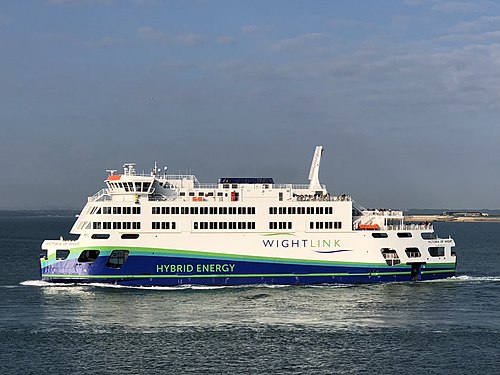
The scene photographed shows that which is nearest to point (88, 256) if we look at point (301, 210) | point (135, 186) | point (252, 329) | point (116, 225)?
point (116, 225)

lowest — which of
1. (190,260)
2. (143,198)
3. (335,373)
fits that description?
(335,373)

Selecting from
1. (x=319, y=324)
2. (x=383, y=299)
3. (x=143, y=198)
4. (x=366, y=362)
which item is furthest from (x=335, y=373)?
(x=143, y=198)

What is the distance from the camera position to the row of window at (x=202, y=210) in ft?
149

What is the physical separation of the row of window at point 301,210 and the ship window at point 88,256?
1247 cm

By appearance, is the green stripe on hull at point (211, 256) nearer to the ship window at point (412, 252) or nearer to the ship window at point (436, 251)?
the ship window at point (412, 252)

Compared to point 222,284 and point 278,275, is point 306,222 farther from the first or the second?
point 222,284

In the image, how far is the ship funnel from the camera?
48844mm

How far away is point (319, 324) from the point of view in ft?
114

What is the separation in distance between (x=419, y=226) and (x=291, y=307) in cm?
1426

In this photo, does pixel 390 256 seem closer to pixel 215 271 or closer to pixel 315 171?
pixel 315 171

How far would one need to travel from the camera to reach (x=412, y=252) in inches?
1857

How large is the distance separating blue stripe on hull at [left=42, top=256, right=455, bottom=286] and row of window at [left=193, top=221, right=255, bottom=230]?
235cm

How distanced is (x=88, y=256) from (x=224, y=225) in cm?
951

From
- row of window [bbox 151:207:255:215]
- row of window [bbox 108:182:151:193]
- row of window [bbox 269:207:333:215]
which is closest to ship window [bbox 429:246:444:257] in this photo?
row of window [bbox 269:207:333:215]
